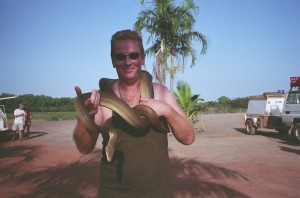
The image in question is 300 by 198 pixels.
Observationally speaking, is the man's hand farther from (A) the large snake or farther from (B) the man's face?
(B) the man's face

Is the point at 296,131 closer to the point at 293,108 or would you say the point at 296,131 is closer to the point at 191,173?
the point at 293,108

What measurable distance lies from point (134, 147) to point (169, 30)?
17842mm

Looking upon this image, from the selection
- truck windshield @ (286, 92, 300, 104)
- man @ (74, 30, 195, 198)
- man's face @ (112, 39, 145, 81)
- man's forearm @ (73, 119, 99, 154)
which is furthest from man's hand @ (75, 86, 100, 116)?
truck windshield @ (286, 92, 300, 104)

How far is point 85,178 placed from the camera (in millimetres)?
7234

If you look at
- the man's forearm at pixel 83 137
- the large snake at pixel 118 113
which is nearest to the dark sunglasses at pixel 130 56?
the large snake at pixel 118 113

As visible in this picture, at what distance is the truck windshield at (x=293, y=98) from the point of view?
46.1ft

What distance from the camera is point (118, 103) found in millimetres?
1976

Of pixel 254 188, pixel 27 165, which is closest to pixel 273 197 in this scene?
pixel 254 188

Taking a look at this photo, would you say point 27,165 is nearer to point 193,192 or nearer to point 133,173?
point 193,192

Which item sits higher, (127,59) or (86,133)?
(127,59)

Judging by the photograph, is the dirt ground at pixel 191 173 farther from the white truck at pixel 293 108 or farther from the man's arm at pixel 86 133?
the man's arm at pixel 86 133

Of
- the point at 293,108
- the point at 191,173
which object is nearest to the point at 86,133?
the point at 191,173

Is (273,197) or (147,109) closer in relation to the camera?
(147,109)

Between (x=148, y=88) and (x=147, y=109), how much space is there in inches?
10.4
